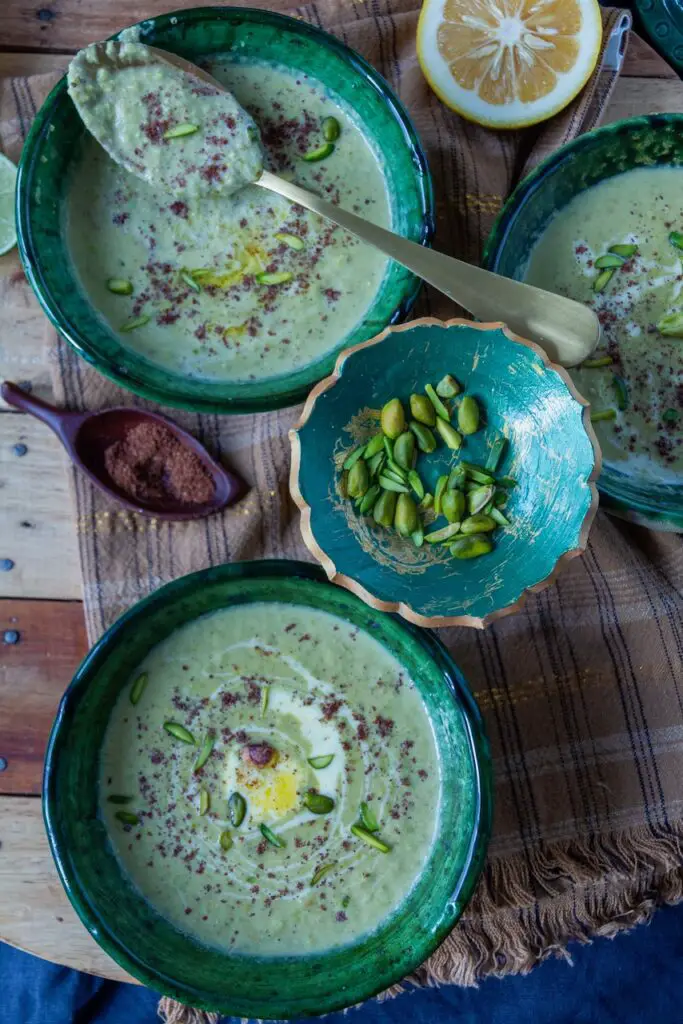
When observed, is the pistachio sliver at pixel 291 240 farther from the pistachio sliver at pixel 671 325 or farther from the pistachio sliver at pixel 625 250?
the pistachio sliver at pixel 671 325

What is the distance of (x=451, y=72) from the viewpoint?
2.02 metres

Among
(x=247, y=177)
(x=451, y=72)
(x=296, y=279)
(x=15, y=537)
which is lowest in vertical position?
(x=15, y=537)

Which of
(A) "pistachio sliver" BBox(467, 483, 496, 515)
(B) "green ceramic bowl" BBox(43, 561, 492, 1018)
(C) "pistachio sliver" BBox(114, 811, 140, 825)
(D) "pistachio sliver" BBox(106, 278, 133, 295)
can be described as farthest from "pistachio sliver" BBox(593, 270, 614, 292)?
(C) "pistachio sliver" BBox(114, 811, 140, 825)

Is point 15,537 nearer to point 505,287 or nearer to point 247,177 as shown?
point 247,177

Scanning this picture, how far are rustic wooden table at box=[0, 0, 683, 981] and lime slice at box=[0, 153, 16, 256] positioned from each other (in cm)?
4

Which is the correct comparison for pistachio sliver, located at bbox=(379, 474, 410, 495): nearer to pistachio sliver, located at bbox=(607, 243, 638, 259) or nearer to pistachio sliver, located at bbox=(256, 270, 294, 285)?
pistachio sliver, located at bbox=(256, 270, 294, 285)

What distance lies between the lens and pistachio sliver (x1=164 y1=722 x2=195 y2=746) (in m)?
1.88

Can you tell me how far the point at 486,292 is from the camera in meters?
1.80

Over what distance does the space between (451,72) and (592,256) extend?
475 millimetres

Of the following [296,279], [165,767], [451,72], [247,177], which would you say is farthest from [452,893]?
[451,72]

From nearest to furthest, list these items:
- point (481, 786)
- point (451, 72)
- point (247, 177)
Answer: point (481, 786) → point (247, 177) → point (451, 72)

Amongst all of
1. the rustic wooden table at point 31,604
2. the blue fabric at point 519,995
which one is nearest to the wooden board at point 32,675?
the rustic wooden table at point 31,604

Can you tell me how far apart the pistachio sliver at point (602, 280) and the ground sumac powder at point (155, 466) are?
90cm

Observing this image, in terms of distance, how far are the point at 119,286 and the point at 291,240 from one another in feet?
1.15
